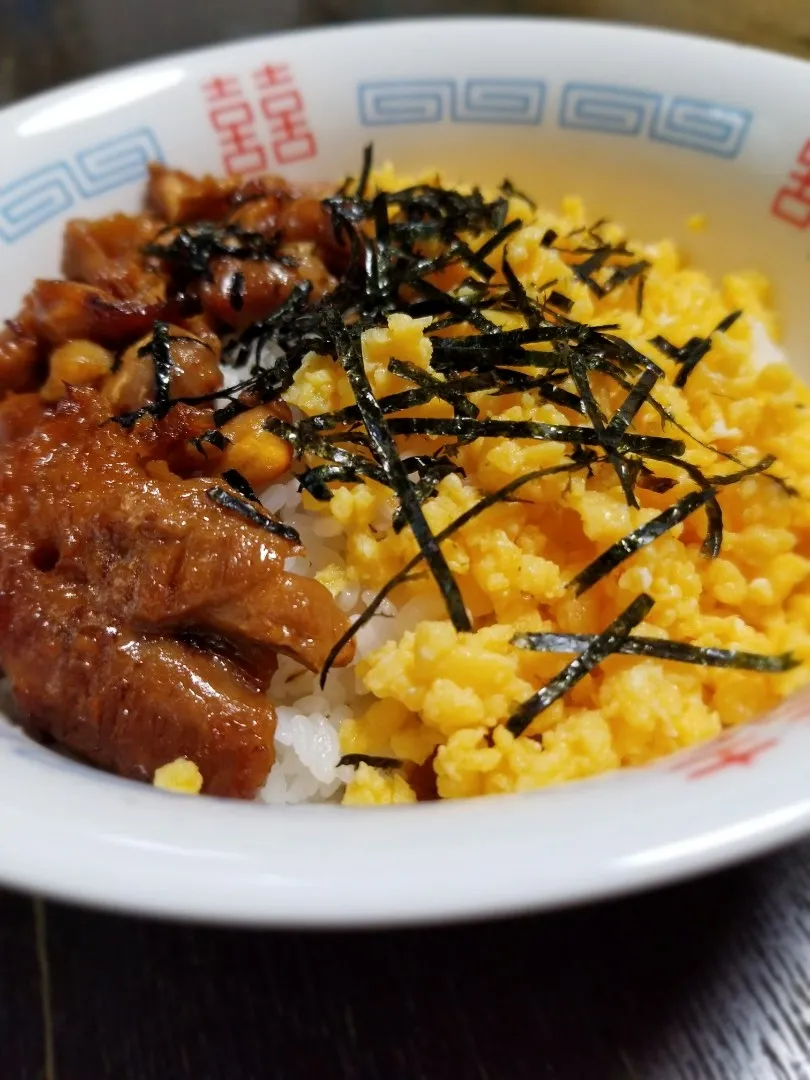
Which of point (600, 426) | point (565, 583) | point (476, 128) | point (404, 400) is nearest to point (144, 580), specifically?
point (404, 400)

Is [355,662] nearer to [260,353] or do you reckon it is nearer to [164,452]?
[164,452]

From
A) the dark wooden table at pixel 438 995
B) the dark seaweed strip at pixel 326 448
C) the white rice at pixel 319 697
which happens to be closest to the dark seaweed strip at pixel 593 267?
the dark seaweed strip at pixel 326 448

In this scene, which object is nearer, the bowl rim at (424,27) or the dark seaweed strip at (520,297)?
the dark seaweed strip at (520,297)

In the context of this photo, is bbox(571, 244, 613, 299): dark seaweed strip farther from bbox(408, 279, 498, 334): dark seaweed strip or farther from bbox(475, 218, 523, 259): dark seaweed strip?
bbox(408, 279, 498, 334): dark seaweed strip

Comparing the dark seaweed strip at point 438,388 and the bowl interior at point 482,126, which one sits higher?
the bowl interior at point 482,126

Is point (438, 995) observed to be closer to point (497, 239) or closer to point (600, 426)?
point (600, 426)

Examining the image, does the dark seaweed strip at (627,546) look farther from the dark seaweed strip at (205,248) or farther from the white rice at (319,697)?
the dark seaweed strip at (205,248)

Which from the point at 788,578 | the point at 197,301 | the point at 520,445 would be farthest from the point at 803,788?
the point at 197,301
